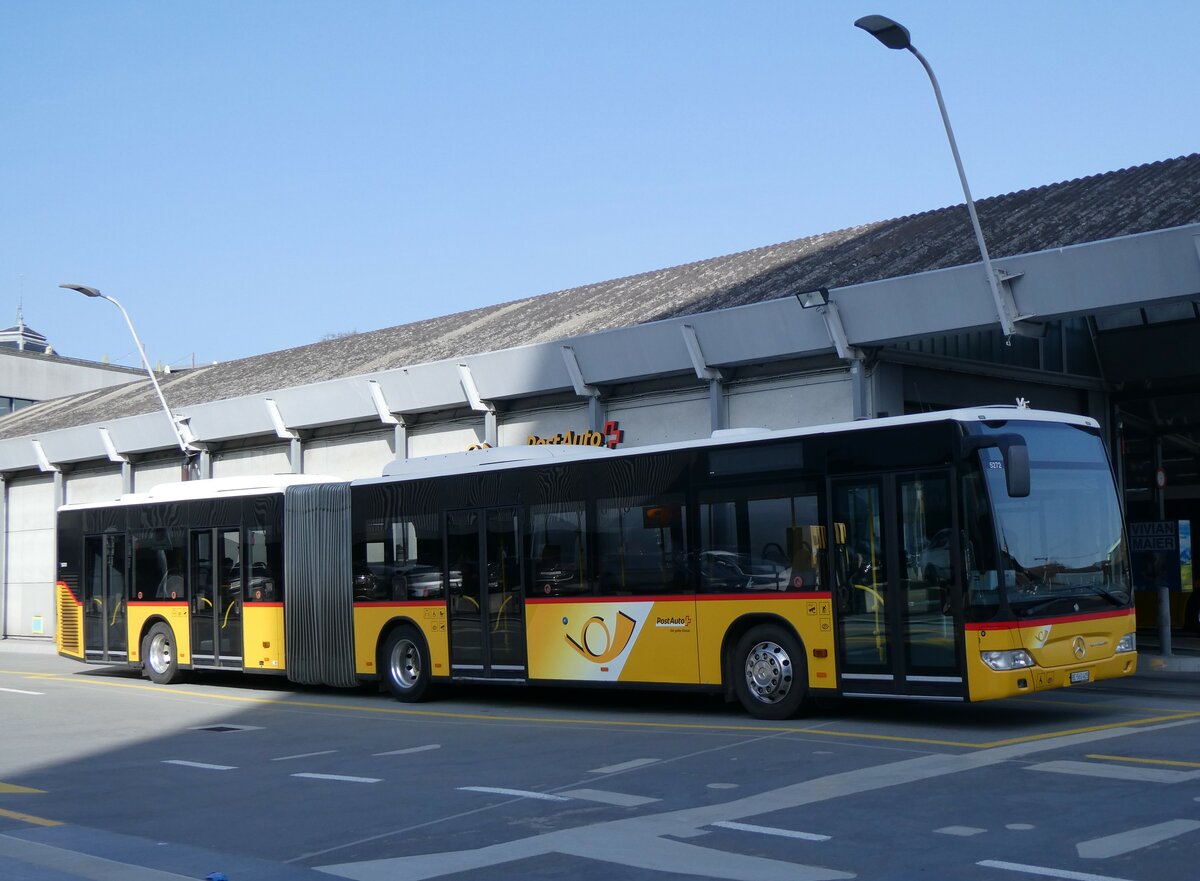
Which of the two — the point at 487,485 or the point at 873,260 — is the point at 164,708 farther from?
the point at 873,260

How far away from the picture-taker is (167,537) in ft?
75.3

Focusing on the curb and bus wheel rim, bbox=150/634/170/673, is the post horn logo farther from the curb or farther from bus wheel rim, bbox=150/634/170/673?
bus wheel rim, bbox=150/634/170/673

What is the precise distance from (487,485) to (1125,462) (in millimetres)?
17174

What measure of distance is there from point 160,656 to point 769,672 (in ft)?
41.5

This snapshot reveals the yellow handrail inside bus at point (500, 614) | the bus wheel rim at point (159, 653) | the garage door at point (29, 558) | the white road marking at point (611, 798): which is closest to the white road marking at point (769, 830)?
the white road marking at point (611, 798)

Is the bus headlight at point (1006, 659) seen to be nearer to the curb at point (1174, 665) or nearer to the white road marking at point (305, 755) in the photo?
the white road marking at point (305, 755)

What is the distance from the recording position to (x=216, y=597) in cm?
2195

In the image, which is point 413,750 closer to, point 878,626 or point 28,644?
point 878,626

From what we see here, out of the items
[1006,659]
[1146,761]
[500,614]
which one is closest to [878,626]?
[1006,659]

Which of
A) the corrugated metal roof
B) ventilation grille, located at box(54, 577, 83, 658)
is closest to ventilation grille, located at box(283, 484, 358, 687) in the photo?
ventilation grille, located at box(54, 577, 83, 658)

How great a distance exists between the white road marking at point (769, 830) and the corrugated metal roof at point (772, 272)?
43.8ft

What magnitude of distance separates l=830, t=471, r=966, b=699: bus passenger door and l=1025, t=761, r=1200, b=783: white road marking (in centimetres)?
221

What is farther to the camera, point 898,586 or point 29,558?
point 29,558

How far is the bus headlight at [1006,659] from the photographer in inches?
508
